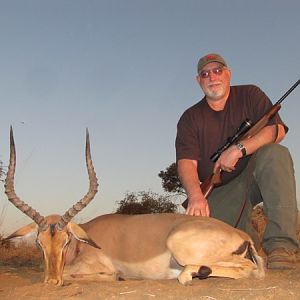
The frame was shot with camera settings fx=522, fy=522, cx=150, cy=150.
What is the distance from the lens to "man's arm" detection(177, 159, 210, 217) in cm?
541

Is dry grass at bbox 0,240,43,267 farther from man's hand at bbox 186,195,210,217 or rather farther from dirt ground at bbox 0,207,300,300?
dirt ground at bbox 0,207,300,300

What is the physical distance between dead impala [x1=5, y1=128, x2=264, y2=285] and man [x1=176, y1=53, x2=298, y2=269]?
1.92 ft

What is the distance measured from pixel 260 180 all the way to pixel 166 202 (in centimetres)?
989

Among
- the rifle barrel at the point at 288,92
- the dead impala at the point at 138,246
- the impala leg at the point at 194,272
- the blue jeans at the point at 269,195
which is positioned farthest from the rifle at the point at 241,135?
the impala leg at the point at 194,272

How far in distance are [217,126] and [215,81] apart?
532 mm

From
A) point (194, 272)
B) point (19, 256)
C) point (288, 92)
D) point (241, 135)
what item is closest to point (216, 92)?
point (241, 135)

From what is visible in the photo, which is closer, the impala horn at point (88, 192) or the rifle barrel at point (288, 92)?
the impala horn at point (88, 192)

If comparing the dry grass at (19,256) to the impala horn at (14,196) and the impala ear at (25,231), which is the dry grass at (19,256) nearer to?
the impala ear at (25,231)

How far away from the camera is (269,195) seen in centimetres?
529

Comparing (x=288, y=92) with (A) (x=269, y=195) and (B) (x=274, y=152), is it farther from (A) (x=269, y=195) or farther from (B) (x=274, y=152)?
(A) (x=269, y=195)

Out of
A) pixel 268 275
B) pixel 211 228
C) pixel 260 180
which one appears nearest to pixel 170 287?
pixel 211 228

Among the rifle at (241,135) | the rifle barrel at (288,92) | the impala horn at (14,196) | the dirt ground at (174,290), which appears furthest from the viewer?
the rifle barrel at (288,92)

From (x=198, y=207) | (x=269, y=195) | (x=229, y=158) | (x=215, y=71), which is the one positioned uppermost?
(x=215, y=71)

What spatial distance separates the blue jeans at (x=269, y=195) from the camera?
5.09m
